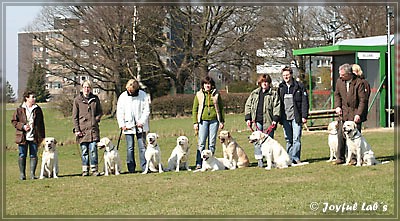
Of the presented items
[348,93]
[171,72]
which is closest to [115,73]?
[171,72]

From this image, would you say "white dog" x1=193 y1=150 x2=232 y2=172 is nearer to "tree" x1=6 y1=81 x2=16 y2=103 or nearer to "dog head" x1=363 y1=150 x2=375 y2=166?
"dog head" x1=363 y1=150 x2=375 y2=166

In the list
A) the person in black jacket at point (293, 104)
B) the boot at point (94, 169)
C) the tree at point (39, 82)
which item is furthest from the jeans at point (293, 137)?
the tree at point (39, 82)

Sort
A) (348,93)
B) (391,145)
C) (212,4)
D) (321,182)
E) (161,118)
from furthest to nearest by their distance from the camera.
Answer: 1. (212,4)
2. (161,118)
3. (391,145)
4. (348,93)
5. (321,182)

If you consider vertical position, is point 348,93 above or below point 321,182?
above

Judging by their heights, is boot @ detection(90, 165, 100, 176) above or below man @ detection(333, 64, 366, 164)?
below

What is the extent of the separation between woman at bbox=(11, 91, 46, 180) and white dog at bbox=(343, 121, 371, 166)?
17.6 ft

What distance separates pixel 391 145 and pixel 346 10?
1038 inches

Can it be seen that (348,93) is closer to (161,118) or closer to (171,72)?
(161,118)

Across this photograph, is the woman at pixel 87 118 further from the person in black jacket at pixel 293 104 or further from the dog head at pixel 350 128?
the dog head at pixel 350 128

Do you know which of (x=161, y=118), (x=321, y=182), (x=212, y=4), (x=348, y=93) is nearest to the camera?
(x=321, y=182)

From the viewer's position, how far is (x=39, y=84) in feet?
120

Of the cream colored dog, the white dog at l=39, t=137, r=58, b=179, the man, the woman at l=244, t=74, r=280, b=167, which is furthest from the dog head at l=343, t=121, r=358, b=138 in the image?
the white dog at l=39, t=137, r=58, b=179

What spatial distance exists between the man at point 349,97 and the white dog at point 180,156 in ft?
9.12

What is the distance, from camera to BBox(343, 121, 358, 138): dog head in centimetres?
1011
